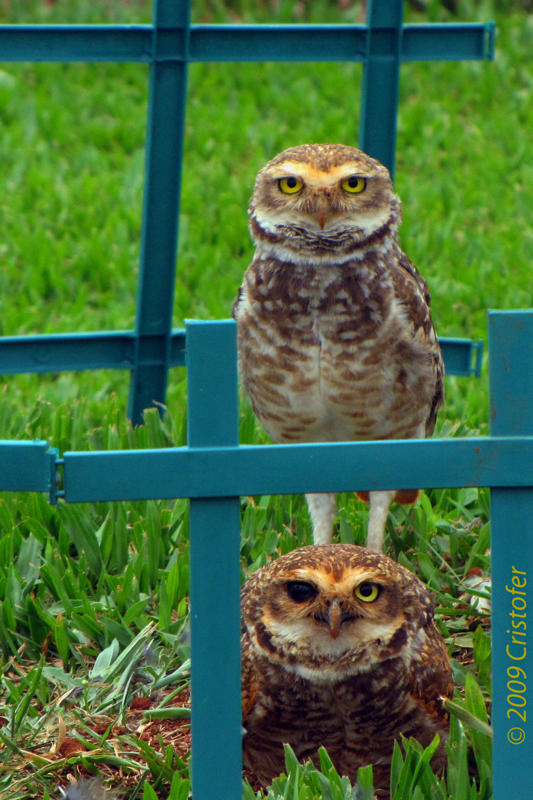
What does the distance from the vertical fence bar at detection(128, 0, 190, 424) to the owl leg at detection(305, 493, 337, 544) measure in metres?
1.35

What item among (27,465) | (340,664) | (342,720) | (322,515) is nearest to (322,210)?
(322,515)

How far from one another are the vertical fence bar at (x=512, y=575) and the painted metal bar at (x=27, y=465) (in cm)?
79

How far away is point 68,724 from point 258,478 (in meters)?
1.20

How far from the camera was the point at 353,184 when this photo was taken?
326 centimetres

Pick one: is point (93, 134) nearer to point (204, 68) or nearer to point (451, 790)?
point (204, 68)

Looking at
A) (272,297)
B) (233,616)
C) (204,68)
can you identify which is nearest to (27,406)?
(272,297)

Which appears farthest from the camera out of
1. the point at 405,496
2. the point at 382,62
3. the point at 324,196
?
the point at 382,62

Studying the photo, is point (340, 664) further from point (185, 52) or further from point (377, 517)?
point (185, 52)

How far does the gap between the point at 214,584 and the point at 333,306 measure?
1.43 m

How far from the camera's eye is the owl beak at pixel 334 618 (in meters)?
2.53

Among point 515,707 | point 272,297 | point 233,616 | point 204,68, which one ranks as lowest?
point 515,707

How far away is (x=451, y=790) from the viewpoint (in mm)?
2549

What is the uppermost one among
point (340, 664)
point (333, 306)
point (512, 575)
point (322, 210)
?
point (322, 210)

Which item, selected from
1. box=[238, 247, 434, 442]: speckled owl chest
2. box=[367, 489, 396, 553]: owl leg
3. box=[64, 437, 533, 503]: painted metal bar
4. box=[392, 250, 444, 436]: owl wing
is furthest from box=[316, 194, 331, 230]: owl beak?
box=[64, 437, 533, 503]: painted metal bar
